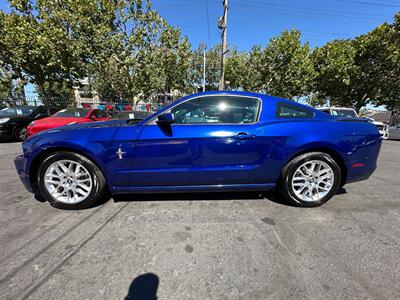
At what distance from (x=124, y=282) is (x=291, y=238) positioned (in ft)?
5.57

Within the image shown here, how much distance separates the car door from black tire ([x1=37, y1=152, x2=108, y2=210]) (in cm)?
48

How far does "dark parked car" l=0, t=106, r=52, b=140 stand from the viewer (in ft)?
28.7

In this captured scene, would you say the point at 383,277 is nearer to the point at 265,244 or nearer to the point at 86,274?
the point at 265,244

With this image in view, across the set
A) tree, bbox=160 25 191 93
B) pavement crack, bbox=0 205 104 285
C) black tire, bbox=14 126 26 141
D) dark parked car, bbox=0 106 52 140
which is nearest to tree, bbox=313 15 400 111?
tree, bbox=160 25 191 93

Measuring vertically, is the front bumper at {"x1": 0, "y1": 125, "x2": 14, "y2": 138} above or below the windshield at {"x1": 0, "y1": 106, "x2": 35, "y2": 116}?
below

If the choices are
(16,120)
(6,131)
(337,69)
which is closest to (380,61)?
(337,69)

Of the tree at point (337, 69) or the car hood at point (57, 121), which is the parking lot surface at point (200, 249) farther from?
the tree at point (337, 69)

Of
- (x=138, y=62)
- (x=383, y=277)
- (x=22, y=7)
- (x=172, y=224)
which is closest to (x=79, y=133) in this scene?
(x=172, y=224)

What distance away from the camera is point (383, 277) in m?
1.88

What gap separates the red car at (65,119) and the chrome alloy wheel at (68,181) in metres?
4.88

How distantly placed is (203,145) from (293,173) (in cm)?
129

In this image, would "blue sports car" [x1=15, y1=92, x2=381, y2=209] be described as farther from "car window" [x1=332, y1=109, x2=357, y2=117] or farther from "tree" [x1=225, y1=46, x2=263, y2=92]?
"tree" [x1=225, y1=46, x2=263, y2=92]

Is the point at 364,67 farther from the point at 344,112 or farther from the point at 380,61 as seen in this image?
the point at 344,112

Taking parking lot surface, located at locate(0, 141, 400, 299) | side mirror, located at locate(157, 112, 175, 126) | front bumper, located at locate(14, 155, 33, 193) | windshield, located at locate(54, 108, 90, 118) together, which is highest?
side mirror, located at locate(157, 112, 175, 126)
